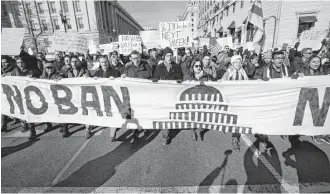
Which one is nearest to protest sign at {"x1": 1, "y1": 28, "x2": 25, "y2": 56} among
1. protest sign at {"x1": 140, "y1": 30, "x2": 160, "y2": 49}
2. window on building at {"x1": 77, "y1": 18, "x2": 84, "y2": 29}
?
protest sign at {"x1": 140, "y1": 30, "x2": 160, "y2": 49}

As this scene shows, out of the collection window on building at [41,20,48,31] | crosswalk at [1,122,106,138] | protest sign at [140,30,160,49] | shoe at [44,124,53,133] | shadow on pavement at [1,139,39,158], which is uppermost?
window on building at [41,20,48,31]

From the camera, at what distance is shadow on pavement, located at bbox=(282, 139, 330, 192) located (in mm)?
2890

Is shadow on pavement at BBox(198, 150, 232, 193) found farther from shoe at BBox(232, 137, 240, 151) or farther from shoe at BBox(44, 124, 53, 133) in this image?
shoe at BBox(44, 124, 53, 133)

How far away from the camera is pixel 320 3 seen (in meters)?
14.5

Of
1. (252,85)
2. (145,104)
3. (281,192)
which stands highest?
(252,85)

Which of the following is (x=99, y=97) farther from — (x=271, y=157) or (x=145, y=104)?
(x=271, y=157)

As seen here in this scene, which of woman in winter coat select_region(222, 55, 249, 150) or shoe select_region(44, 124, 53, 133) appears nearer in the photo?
woman in winter coat select_region(222, 55, 249, 150)

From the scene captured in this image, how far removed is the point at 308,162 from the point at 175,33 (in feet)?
17.0

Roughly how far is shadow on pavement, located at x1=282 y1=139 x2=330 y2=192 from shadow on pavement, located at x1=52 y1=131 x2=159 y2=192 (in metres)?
2.84

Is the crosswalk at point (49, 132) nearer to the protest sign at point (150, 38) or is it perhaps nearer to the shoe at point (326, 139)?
the shoe at point (326, 139)

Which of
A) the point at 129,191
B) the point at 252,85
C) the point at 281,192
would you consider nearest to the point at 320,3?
the point at 252,85

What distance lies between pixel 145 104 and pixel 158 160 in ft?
3.56

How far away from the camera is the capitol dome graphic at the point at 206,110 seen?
11.1ft

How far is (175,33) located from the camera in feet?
21.6
